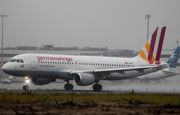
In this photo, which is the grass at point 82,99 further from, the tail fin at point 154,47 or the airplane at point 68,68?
the tail fin at point 154,47

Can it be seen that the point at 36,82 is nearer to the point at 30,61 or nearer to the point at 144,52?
A: the point at 30,61

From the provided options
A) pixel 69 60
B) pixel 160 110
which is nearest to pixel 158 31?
pixel 69 60

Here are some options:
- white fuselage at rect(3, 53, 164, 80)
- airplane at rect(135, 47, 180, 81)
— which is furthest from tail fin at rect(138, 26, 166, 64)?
airplane at rect(135, 47, 180, 81)

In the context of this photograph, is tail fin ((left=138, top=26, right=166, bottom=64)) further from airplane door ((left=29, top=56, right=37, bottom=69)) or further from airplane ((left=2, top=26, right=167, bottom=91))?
airplane door ((left=29, top=56, right=37, bottom=69))

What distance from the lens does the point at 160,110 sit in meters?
17.2

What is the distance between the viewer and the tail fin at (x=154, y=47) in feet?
155

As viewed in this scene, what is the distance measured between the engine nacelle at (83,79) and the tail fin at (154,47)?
12.9m

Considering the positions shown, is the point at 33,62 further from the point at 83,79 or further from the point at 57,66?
the point at 83,79

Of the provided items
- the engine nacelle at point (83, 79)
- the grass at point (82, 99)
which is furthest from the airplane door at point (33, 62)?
the grass at point (82, 99)

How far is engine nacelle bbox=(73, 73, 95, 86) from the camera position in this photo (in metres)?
36.2

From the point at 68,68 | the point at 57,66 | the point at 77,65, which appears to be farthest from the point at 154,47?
the point at 57,66

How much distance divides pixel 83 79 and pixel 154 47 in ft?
52.4

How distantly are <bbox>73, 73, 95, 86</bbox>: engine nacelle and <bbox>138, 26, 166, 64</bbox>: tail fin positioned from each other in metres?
12.9

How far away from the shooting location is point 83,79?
36.2 metres
